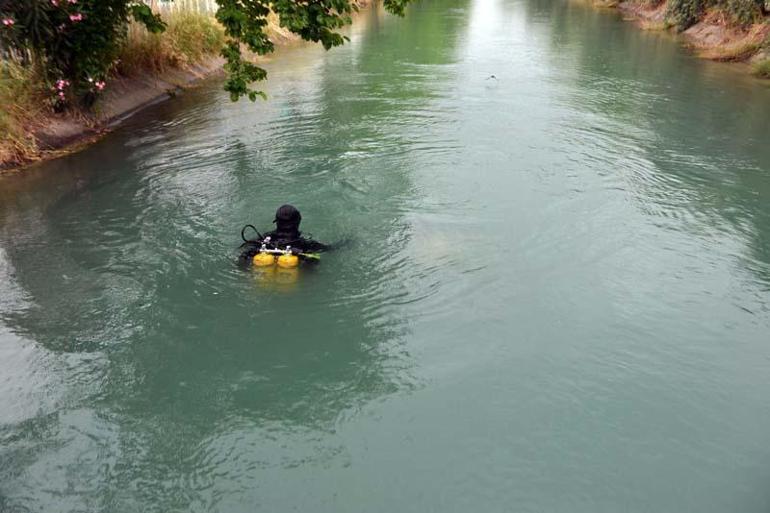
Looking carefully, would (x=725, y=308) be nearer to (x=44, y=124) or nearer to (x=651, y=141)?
(x=651, y=141)

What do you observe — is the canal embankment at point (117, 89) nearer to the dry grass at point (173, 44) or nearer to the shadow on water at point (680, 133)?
the dry grass at point (173, 44)

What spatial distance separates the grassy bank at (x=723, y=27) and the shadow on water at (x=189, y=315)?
1471 cm

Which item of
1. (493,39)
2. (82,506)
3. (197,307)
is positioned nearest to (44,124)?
(197,307)

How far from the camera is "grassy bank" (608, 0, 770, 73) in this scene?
21.8 metres

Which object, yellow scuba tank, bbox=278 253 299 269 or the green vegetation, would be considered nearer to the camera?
yellow scuba tank, bbox=278 253 299 269

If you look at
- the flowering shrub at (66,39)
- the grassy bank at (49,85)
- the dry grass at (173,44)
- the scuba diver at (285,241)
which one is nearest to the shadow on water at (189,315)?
the scuba diver at (285,241)

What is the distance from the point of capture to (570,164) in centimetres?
1220

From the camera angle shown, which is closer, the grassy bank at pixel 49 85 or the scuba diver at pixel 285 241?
the scuba diver at pixel 285 241

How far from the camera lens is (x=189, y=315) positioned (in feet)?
23.9

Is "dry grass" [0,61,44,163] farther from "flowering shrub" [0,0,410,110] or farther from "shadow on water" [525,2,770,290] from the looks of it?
"shadow on water" [525,2,770,290]

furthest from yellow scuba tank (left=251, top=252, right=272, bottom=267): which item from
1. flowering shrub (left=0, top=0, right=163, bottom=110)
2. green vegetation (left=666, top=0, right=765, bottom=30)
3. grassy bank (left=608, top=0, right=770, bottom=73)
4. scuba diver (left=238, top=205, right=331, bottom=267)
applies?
green vegetation (left=666, top=0, right=765, bottom=30)

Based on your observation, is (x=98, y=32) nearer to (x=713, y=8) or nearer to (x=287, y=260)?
(x=287, y=260)

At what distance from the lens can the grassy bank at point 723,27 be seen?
21750 mm

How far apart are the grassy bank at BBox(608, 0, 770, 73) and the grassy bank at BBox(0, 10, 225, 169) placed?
1749 cm
